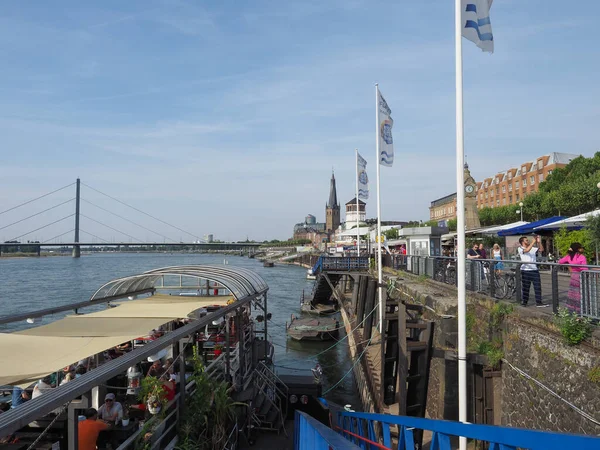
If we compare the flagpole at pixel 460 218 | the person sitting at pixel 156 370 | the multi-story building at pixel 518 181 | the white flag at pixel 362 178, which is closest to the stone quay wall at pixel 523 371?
the flagpole at pixel 460 218

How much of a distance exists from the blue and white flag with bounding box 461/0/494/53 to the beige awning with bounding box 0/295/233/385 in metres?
7.31

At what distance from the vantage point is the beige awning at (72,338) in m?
5.71

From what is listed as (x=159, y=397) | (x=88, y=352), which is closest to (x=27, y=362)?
(x=88, y=352)

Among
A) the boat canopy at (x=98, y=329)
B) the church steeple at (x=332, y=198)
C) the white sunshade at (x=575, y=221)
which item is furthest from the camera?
the church steeple at (x=332, y=198)

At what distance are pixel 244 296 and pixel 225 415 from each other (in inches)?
145

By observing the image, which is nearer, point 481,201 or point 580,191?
point 580,191

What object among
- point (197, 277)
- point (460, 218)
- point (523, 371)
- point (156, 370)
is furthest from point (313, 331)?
point (460, 218)

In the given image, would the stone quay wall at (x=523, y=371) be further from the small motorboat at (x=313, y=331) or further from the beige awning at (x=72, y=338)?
the small motorboat at (x=313, y=331)

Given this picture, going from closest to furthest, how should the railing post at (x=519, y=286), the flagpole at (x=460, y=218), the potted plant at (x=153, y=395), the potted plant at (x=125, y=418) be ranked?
the potted plant at (x=153, y=395), the potted plant at (x=125, y=418), the flagpole at (x=460, y=218), the railing post at (x=519, y=286)

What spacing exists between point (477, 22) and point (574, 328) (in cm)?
506

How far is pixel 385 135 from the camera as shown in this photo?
15.3 m

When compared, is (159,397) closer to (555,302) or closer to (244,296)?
(244,296)

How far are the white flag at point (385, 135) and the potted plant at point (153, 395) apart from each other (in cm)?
1109

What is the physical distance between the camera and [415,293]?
14.3 metres
